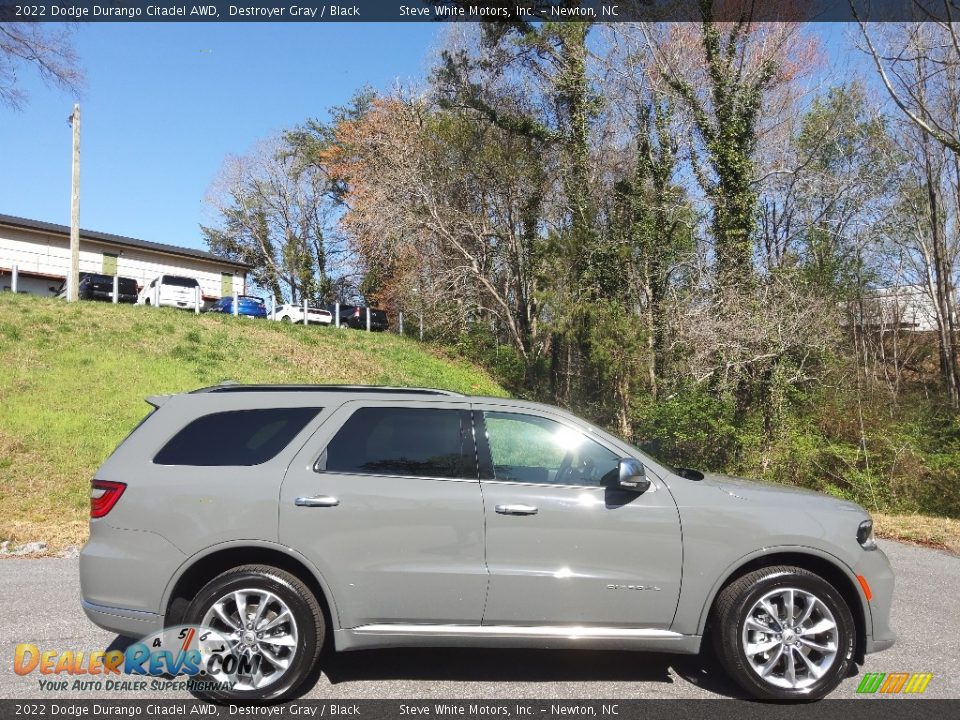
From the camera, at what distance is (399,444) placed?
13.8ft

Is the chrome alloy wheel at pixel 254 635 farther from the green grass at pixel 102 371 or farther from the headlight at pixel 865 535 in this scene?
the green grass at pixel 102 371

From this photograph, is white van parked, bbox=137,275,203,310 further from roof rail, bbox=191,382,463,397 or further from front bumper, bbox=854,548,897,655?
front bumper, bbox=854,548,897,655

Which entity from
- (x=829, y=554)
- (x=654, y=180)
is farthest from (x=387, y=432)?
(x=654, y=180)

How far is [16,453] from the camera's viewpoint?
10.7 metres

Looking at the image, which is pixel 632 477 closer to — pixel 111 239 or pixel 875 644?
pixel 875 644

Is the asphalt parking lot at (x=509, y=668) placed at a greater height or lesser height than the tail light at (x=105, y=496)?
lesser

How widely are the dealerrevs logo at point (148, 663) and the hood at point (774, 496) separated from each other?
9.58 ft

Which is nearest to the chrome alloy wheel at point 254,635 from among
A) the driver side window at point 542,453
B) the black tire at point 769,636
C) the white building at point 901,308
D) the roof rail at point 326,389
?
the roof rail at point 326,389

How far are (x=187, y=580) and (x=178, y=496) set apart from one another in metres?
0.49

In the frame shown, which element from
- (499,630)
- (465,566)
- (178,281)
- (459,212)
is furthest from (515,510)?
(178,281)

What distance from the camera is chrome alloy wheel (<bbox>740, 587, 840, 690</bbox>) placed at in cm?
391

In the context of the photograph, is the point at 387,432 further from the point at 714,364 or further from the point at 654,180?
the point at 654,180

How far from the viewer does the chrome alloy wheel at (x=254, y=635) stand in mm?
Result: 3816

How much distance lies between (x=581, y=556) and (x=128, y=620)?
8.52 ft
